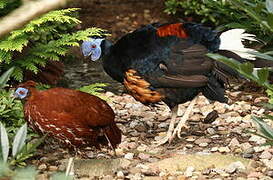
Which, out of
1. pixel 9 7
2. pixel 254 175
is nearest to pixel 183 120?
pixel 254 175

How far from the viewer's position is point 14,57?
5.45 m

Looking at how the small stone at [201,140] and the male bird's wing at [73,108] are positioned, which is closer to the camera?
the male bird's wing at [73,108]

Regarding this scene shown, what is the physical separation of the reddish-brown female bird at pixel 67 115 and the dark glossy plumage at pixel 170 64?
60 cm

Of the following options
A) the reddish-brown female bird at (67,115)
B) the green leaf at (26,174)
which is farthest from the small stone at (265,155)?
the green leaf at (26,174)

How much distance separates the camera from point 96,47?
537 centimetres

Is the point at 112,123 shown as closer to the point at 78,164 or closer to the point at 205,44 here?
the point at 78,164

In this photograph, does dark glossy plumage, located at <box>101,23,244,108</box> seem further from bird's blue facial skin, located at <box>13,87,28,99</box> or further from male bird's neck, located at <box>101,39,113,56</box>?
bird's blue facial skin, located at <box>13,87,28,99</box>

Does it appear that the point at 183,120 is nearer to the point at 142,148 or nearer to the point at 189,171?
the point at 142,148

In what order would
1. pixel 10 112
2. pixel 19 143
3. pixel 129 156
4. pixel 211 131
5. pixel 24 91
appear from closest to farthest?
pixel 19 143 < pixel 24 91 < pixel 10 112 < pixel 129 156 < pixel 211 131

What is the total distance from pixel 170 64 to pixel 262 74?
371cm

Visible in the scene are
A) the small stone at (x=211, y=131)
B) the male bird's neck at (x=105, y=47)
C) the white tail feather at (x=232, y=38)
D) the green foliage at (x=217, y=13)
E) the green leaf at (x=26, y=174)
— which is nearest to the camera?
the green leaf at (x=26, y=174)

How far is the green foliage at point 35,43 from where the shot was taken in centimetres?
500

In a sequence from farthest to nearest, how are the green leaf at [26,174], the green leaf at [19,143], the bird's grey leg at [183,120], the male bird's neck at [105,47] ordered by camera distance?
the bird's grey leg at [183,120]
the male bird's neck at [105,47]
the green leaf at [19,143]
the green leaf at [26,174]

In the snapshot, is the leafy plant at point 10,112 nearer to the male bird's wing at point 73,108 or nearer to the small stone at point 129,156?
the male bird's wing at point 73,108
